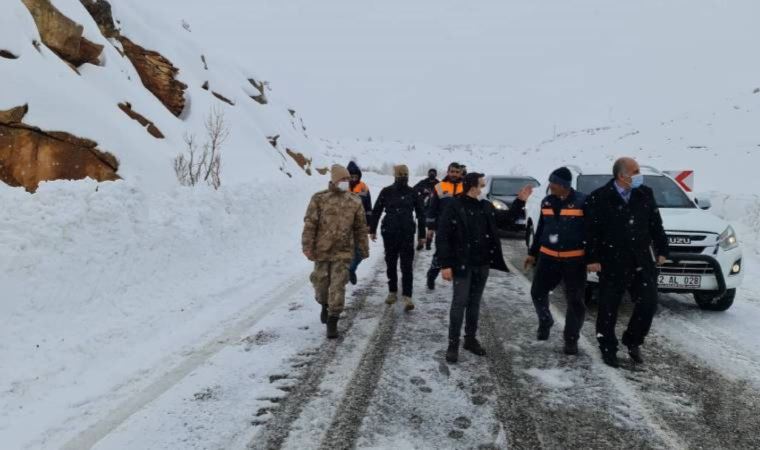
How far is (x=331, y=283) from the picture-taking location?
5.36 m

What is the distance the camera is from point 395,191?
6992 millimetres

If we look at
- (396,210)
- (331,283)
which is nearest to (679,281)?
(396,210)

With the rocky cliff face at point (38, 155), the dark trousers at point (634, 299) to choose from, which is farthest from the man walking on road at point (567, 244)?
the rocky cliff face at point (38, 155)

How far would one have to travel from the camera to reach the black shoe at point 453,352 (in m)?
4.57

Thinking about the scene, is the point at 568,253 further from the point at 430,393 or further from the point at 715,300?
the point at 715,300

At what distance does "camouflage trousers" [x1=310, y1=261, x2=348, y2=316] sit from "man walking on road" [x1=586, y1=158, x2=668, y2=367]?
102 inches

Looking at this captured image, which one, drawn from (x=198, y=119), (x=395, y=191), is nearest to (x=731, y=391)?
Answer: (x=395, y=191)

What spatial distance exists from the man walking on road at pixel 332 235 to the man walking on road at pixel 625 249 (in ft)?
8.38

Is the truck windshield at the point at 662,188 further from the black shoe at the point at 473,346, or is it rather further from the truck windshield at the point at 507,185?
the truck windshield at the point at 507,185

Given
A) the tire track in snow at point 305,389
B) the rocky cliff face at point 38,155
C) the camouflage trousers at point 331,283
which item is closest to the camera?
the tire track in snow at point 305,389

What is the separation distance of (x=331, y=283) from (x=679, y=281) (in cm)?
435

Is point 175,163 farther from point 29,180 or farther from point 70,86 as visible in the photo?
point 29,180

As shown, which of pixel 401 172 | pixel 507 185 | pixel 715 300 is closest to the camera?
pixel 715 300

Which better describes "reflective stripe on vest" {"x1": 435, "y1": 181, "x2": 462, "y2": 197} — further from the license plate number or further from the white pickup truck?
the license plate number
